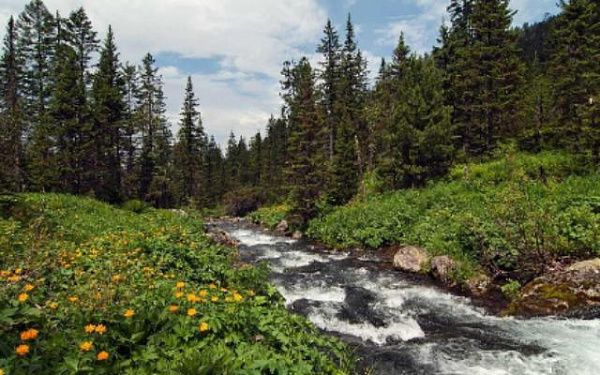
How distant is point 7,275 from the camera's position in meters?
4.20

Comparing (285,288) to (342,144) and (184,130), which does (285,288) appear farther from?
(184,130)

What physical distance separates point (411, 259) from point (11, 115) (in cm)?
2449

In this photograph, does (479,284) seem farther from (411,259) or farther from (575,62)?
(575,62)

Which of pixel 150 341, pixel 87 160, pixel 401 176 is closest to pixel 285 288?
pixel 150 341

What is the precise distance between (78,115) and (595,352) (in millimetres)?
30796

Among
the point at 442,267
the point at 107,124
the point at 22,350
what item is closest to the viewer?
the point at 22,350

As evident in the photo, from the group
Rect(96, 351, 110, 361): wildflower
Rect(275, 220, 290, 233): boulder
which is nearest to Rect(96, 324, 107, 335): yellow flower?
Rect(96, 351, 110, 361): wildflower

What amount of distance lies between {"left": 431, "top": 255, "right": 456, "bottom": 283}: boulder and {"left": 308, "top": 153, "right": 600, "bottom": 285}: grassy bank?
259 mm

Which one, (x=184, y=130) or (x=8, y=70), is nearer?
(x=8, y=70)

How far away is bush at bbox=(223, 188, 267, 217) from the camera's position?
5106 centimetres

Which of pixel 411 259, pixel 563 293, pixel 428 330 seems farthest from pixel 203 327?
pixel 411 259

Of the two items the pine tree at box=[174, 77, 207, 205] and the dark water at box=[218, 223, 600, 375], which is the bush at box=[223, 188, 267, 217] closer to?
the pine tree at box=[174, 77, 207, 205]

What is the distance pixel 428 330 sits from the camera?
328 inches

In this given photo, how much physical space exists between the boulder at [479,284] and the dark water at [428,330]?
57 cm
